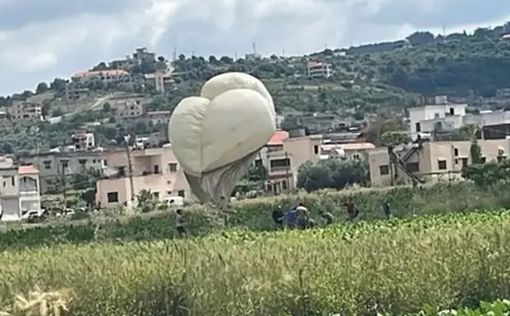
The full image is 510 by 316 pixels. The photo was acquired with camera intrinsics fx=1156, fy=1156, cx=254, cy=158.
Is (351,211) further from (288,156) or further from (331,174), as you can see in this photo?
(288,156)

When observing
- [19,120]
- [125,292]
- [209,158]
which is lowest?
[125,292]

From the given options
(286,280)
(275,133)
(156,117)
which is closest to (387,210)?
(275,133)

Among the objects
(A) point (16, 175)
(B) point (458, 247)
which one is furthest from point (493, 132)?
(B) point (458, 247)

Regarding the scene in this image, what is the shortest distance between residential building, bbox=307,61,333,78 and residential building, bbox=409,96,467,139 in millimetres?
52405

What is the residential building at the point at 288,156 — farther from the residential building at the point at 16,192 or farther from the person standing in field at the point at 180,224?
the person standing in field at the point at 180,224

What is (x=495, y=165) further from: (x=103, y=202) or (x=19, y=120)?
(x=19, y=120)

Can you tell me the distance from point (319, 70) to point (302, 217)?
385ft

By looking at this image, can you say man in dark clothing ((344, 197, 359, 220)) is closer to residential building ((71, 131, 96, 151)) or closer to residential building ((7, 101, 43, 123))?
residential building ((71, 131, 96, 151))

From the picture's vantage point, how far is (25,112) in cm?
13812

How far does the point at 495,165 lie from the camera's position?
39625mm

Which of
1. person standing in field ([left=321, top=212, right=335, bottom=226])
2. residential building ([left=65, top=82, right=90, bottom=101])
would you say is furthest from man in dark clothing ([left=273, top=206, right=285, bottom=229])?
residential building ([left=65, top=82, right=90, bottom=101])

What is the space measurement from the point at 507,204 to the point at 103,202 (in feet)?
A: 119

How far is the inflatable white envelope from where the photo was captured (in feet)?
117

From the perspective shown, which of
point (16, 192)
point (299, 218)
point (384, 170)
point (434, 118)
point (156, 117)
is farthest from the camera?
point (156, 117)
